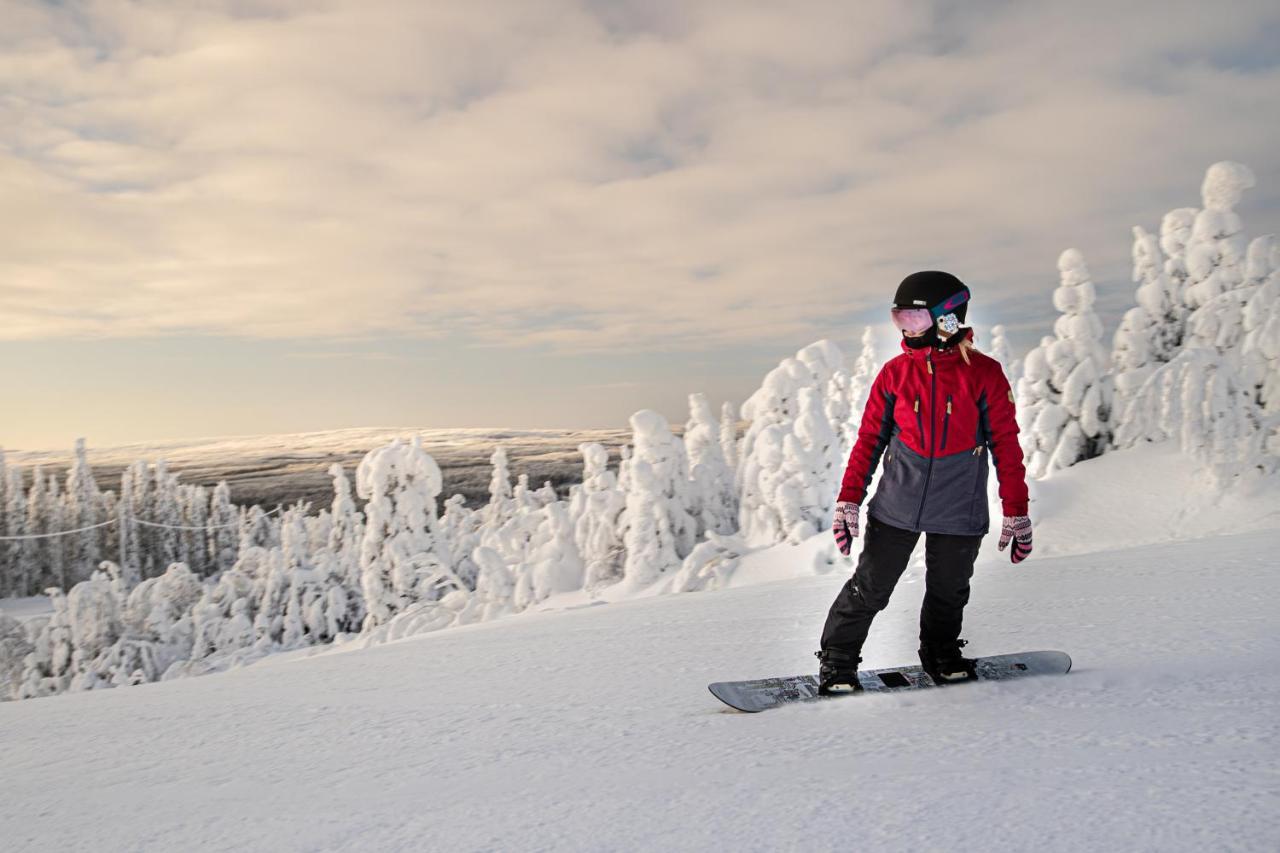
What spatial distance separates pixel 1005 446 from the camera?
3.17m

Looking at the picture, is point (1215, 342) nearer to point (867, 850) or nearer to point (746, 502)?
point (746, 502)

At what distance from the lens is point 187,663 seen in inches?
1486

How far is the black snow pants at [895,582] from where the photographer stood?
3.24m

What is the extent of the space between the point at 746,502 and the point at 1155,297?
1325 centimetres

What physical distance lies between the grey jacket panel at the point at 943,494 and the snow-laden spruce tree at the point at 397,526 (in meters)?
32.6

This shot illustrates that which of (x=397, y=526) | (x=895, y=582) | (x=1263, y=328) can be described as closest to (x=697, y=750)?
(x=895, y=582)

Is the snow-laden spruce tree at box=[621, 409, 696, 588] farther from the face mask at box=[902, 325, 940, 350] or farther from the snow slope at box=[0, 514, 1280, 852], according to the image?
the face mask at box=[902, 325, 940, 350]

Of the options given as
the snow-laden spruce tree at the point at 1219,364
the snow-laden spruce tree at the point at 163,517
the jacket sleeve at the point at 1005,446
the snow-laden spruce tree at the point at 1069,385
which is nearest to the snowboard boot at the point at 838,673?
the jacket sleeve at the point at 1005,446

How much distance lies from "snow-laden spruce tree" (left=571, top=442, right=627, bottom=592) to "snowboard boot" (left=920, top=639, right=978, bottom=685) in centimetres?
2656

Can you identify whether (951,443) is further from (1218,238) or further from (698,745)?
(1218,238)

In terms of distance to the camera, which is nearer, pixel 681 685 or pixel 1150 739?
pixel 1150 739

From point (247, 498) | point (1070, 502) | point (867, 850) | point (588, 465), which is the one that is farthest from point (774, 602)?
point (247, 498)

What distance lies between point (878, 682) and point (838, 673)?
0.59 ft

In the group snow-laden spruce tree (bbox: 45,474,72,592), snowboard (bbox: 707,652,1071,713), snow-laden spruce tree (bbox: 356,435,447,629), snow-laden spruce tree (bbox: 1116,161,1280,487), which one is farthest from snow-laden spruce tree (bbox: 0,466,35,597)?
snowboard (bbox: 707,652,1071,713)
